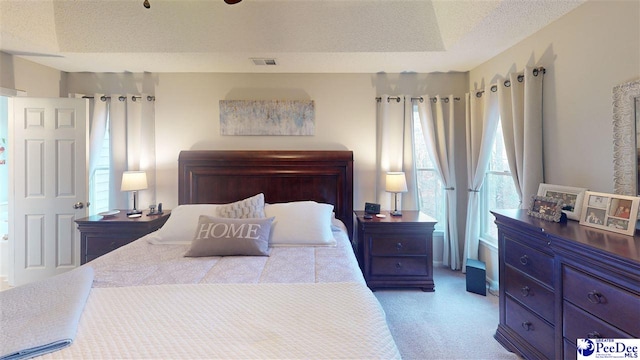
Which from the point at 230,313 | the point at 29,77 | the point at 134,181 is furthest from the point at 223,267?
the point at 29,77

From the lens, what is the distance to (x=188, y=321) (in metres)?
1.14

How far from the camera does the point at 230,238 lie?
208 centimetres

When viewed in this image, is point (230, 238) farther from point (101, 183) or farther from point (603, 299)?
point (101, 183)

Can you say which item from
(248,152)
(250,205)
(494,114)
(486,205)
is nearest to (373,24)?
(494,114)

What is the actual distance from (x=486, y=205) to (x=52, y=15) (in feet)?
16.2

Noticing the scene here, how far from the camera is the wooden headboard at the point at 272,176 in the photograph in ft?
10.4

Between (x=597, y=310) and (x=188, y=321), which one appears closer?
(x=188, y=321)

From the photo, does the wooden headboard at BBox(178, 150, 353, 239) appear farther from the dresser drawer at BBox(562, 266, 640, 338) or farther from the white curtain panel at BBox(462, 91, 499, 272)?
the dresser drawer at BBox(562, 266, 640, 338)

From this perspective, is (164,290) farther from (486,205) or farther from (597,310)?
(486,205)

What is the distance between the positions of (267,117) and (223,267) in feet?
6.67

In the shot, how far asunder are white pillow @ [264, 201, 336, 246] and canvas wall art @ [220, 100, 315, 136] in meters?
1.13

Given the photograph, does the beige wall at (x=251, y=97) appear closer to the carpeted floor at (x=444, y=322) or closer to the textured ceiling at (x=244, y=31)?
the textured ceiling at (x=244, y=31)

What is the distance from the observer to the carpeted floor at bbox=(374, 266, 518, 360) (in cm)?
196
